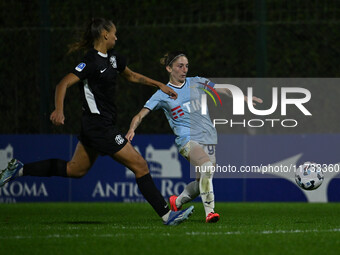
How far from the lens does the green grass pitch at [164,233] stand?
6164mm

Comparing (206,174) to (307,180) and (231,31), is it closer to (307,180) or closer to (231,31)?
(307,180)

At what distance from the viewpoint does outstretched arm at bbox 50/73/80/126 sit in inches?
289

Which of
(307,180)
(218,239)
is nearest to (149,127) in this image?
(307,180)

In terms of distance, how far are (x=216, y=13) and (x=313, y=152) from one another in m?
3.03

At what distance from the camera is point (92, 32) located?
26.2ft

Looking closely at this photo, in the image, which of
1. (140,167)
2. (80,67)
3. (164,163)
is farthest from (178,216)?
(164,163)

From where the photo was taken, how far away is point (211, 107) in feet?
A: 44.2

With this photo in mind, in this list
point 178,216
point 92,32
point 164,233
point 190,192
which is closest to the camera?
point 164,233

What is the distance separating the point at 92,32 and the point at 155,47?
6.02m

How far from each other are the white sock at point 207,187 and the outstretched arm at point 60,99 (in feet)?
5.23

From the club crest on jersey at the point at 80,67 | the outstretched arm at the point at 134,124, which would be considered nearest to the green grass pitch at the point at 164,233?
the outstretched arm at the point at 134,124

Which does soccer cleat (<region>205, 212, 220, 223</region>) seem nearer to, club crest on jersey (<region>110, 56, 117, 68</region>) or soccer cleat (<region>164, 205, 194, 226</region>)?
soccer cleat (<region>164, 205, 194, 226</region>)

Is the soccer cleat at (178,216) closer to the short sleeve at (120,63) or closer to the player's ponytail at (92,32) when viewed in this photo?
the short sleeve at (120,63)

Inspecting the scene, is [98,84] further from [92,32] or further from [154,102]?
[154,102]
